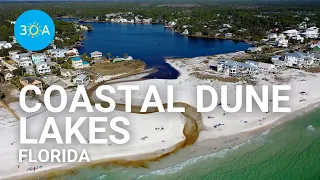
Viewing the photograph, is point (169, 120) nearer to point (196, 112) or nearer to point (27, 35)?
point (196, 112)

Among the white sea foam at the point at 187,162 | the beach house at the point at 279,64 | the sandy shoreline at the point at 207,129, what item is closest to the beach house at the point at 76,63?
the sandy shoreline at the point at 207,129

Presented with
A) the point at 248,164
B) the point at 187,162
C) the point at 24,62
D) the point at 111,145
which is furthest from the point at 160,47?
the point at 248,164

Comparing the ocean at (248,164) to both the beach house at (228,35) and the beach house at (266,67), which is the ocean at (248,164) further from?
the beach house at (228,35)

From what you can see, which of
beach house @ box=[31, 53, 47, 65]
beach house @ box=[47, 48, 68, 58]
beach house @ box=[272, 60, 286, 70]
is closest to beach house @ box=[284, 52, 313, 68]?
beach house @ box=[272, 60, 286, 70]

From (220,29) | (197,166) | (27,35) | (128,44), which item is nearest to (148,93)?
(197,166)

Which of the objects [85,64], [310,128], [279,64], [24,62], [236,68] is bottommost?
[310,128]

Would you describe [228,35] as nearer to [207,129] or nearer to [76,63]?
[76,63]
